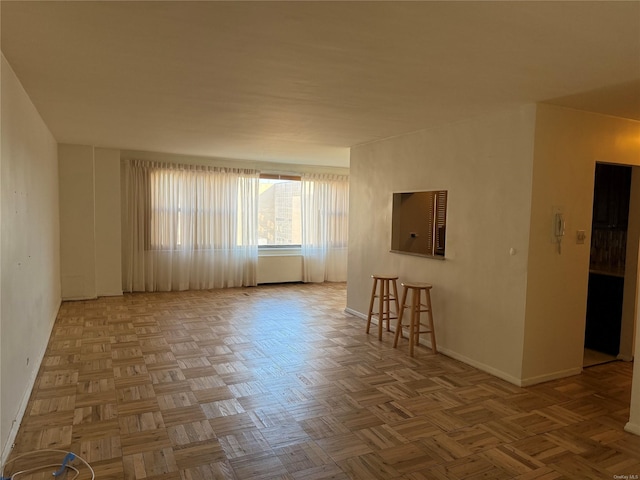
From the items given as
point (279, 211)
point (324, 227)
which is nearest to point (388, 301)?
point (324, 227)

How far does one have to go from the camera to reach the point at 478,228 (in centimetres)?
400

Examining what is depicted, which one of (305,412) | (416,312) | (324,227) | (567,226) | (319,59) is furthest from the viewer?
(324,227)

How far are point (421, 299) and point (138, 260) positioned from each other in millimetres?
4782

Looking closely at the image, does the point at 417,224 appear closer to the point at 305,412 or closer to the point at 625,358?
the point at 625,358

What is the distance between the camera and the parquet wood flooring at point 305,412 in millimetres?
2404

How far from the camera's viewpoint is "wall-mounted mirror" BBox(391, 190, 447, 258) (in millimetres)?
4875

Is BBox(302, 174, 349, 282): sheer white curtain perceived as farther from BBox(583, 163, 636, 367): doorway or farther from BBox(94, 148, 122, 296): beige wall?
BBox(583, 163, 636, 367): doorway

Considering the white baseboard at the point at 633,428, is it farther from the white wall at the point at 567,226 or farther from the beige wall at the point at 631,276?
the beige wall at the point at 631,276

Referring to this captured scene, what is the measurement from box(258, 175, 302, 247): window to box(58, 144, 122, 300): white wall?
102 inches

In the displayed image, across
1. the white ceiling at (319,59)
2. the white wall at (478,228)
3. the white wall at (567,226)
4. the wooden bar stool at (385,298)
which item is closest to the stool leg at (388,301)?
the wooden bar stool at (385,298)

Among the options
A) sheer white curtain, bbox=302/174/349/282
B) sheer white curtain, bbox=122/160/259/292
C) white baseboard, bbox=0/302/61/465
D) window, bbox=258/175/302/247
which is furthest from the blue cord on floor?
sheer white curtain, bbox=302/174/349/282

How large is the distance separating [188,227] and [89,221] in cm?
155

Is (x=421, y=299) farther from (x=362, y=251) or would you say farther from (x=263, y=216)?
(x=263, y=216)

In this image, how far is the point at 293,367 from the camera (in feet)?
12.7
